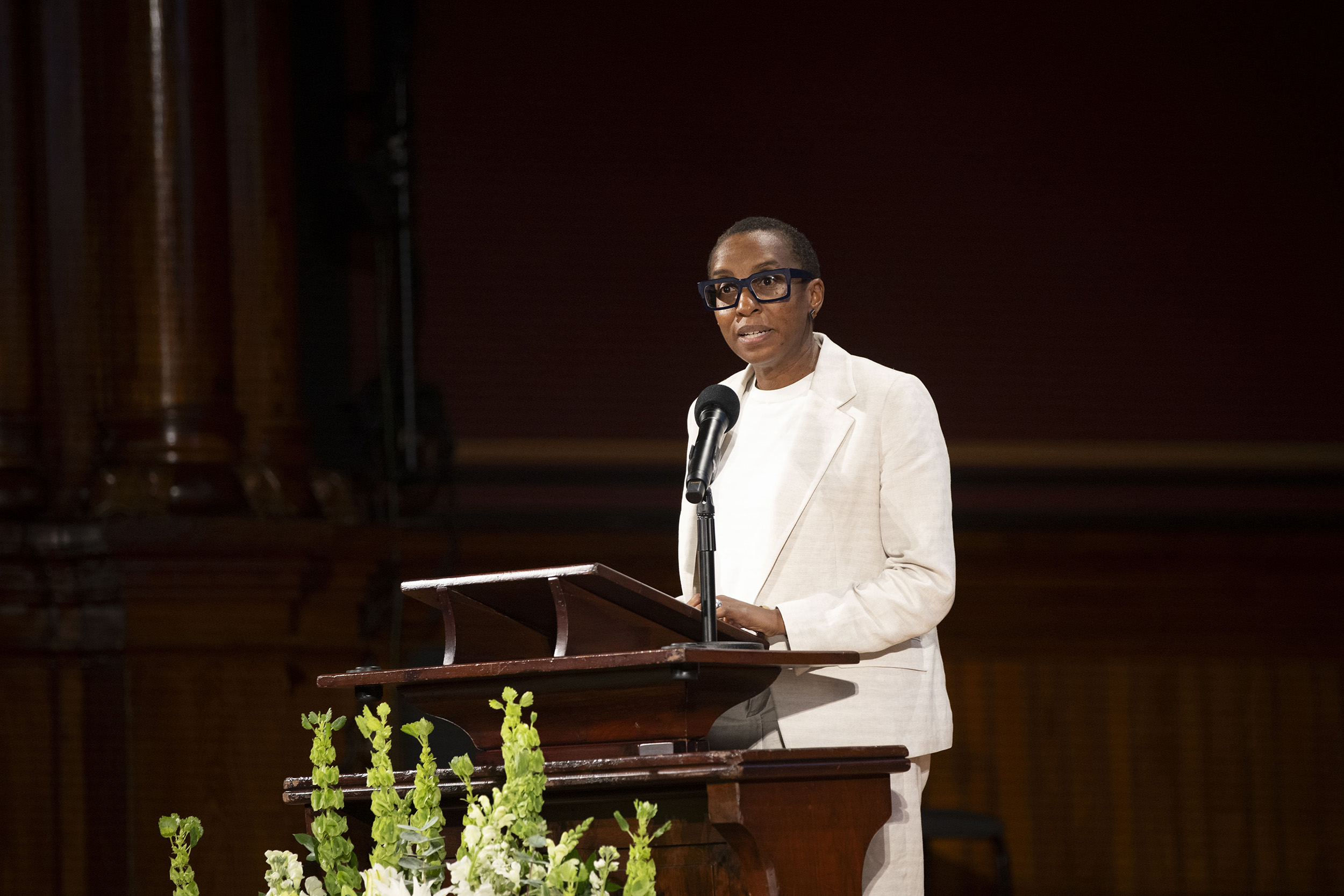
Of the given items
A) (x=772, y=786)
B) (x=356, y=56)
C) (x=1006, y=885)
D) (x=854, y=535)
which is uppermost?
(x=356, y=56)

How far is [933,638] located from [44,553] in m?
2.55

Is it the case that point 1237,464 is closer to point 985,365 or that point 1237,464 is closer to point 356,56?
point 985,365

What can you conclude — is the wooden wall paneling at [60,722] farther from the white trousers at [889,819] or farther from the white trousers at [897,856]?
the white trousers at [897,856]

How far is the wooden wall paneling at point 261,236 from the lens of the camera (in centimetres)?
436

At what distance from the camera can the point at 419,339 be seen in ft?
16.0

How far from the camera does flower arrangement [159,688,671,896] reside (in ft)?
4.42

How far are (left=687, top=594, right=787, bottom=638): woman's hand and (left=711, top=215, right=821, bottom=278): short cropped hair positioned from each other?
52 cm

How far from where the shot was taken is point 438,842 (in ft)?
4.88

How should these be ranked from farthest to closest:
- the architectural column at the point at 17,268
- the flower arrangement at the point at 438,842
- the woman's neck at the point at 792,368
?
the architectural column at the point at 17,268 → the woman's neck at the point at 792,368 → the flower arrangement at the point at 438,842

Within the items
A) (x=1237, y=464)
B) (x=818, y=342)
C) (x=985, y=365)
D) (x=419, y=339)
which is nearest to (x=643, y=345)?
(x=419, y=339)

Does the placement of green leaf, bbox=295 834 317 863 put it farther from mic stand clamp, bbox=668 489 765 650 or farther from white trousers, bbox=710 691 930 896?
white trousers, bbox=710 691 930 896

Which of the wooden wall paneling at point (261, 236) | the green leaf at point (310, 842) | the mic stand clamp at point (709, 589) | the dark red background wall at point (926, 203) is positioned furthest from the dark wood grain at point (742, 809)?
the dark red background wall at point (926, 203)

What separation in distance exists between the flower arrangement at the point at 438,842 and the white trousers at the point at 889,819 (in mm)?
583

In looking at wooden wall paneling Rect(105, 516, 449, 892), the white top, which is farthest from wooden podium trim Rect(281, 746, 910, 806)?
wooden wall paneling Rect(105, 516, 449, 892)
